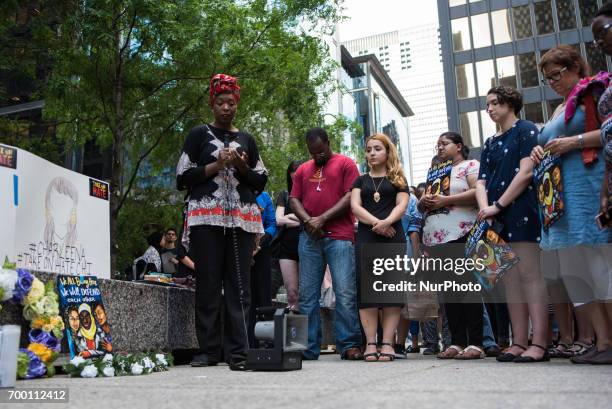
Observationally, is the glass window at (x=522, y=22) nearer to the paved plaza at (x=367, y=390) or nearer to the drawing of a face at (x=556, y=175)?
the drawing of a face at (x=556, y=175)

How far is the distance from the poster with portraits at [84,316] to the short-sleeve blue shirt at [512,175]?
2766 mm

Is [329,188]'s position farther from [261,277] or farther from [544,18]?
[544,18]

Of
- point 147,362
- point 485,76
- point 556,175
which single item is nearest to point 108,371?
point 147,362

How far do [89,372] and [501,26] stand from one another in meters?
41.9

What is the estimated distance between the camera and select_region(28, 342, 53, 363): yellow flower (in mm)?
3408

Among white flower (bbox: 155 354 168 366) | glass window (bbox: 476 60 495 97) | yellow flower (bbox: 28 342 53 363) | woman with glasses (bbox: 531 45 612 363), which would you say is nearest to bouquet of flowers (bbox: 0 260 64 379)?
yellow flower (bbox: 28 342 53 363)

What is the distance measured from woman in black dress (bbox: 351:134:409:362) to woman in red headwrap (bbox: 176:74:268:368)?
95 centimetres

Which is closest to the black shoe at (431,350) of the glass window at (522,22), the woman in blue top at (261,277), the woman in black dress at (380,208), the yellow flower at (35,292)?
the woman in black dress at (380,208)

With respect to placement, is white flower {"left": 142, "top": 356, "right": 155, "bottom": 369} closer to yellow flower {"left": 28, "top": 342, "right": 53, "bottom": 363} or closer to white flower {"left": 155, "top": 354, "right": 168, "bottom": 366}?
white flower {"left": 155, "top": 354, "right": 168, "bottom": 366}

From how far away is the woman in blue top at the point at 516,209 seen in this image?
4133 mm

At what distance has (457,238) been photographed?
507cm

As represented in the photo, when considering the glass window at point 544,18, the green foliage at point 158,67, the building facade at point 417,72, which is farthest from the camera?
the building facade at point 417,72

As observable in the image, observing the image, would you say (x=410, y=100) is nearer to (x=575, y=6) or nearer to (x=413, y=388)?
(x=575, y=6)

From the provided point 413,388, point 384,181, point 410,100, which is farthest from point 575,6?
point 410,100
